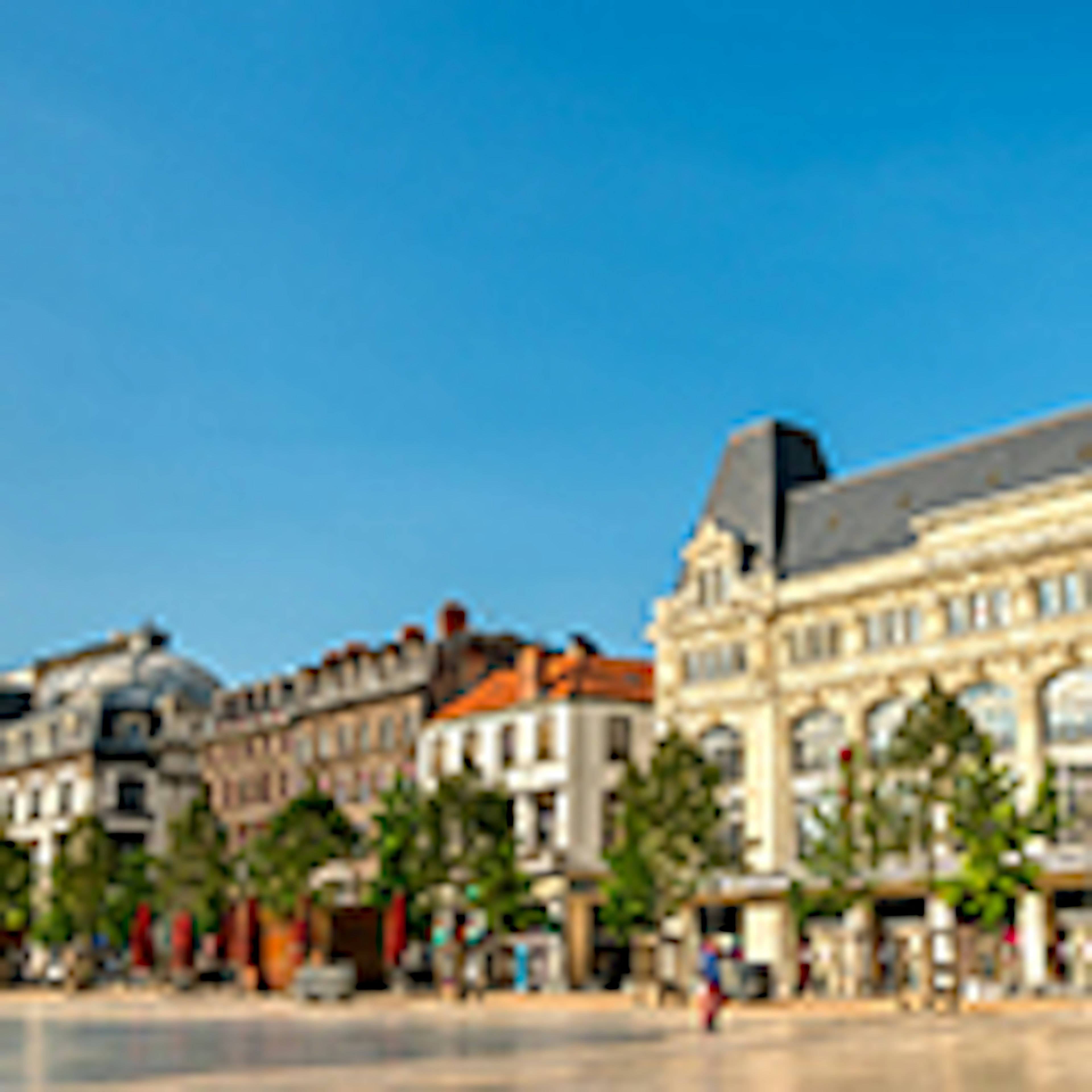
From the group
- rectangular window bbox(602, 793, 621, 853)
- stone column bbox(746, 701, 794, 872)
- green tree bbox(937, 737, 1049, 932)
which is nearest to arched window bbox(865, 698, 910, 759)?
stone column bbox(746, 701, 794, 872)

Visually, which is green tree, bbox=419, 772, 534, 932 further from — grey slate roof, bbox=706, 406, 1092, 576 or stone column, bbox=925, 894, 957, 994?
stone column, bbox=925, 894, 957, 994

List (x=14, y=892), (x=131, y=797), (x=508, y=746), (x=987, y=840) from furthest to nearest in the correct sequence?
1. (x=131, y=797)
2. (x=14, y=892)
3. (x=508, y=746)
4. (x=987, y=840)

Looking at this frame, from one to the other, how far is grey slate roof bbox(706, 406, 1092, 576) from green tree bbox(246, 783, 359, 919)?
70.6 ft

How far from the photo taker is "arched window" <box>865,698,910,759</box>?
64.2 meters

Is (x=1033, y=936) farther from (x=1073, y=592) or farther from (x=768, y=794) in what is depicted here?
(x=768, y=794)

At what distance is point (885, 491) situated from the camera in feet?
230

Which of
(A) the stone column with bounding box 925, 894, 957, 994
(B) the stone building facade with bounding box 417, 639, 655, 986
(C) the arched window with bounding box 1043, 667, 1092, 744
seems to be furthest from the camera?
(B) the stone building facade with bounding box 417, 639, 655, 986

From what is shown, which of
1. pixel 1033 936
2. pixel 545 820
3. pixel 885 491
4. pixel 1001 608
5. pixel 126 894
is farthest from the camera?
pixel 126 894

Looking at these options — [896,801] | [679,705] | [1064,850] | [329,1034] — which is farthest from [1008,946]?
[329,1034]

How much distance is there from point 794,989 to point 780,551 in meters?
18.0

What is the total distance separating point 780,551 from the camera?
73.1 meters

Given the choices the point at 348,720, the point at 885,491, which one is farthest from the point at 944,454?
the point at 348,720

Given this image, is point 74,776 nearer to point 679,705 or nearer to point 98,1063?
point 679,705

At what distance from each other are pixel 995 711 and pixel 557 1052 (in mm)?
35740
